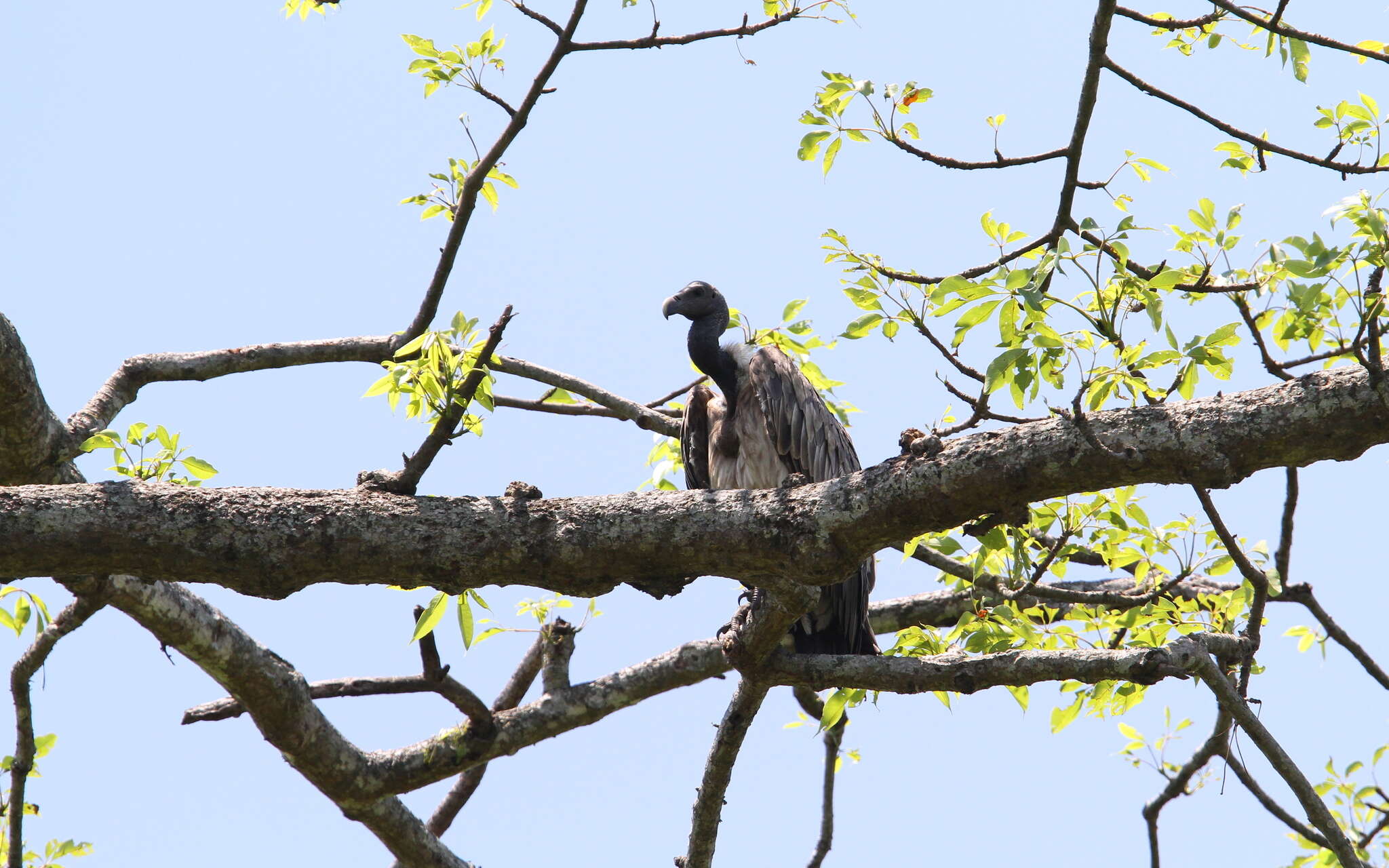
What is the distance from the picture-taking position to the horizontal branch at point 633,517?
128 inches

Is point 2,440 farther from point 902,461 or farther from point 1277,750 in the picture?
point 1277,750

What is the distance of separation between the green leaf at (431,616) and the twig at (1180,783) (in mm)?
3904

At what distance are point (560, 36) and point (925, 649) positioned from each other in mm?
3486

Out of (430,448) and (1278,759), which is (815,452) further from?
(430,448)

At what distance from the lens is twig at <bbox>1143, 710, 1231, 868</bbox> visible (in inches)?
231

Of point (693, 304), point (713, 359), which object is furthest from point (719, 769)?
point (693, 304)

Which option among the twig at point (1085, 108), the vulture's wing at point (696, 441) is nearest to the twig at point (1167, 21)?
the twig at point (1085, 108)

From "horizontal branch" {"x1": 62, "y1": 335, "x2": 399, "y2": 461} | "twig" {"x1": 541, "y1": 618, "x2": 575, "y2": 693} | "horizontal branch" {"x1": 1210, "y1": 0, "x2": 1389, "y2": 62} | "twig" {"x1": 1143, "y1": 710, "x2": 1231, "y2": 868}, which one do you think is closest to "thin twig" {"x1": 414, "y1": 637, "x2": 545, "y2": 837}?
"twig" {"x1": 541, "y1": 618, "x2": 575, "y2": 693}

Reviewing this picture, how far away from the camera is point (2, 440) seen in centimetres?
488

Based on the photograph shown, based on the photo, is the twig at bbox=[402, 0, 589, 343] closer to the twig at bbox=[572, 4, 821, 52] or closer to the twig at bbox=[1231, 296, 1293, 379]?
the twig at bbox=[572, 4, 821, 52]

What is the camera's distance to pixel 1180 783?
A: 20.1 feet

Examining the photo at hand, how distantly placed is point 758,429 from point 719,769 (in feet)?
7.23

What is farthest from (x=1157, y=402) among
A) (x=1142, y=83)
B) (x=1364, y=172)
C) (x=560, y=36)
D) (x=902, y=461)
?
(x=560, y=36)

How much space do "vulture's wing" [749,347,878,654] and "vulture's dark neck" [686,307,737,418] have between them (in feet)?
0.48
